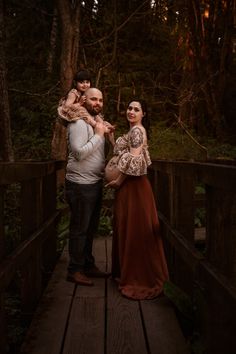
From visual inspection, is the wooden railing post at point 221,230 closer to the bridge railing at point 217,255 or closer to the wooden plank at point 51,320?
the bridge railing at point 217,255

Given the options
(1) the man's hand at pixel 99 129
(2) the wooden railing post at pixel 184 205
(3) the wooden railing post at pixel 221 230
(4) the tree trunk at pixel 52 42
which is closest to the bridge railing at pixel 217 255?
(3) the wooden railing post at pixel 221 230

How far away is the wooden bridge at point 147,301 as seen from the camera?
2.85m

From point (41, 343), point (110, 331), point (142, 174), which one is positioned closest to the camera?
point (41, 343)

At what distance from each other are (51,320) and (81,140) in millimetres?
1711

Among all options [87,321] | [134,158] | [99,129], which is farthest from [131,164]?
[87,321]

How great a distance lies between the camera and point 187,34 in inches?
754

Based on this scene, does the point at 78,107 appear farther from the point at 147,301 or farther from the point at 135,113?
the point at 147,301

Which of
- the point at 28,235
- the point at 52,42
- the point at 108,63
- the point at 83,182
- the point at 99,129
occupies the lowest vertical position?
the point at 28,235

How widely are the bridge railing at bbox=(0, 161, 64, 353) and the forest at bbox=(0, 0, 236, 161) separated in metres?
2.98

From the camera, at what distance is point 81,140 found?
484 centimetres

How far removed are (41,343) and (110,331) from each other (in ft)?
1.84

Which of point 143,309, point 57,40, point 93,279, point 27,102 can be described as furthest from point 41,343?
point 57,40

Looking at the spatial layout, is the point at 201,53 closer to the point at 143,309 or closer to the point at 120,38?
the point at 120,38

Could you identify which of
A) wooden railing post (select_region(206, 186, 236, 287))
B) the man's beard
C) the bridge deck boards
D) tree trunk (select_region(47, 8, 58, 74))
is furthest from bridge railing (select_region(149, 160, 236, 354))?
tree trunk (select_region(47, 8, 58, 74))
